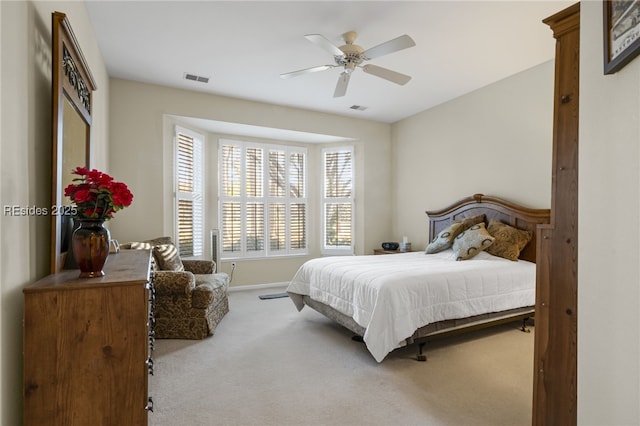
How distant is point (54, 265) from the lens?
1568mm

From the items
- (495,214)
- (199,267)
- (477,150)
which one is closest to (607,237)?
(495,214)

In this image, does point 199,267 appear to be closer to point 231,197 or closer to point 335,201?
point 231,197

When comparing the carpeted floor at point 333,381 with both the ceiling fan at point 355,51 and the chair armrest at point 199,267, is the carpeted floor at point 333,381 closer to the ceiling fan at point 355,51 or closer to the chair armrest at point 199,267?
the chair armrest at point 199,267

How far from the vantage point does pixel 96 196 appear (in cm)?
150

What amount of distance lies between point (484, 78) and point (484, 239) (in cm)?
207

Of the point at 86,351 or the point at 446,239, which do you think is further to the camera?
the point at 446,239

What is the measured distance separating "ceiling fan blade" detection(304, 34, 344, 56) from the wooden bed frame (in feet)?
7.87

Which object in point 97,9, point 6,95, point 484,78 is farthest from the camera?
point 484,78

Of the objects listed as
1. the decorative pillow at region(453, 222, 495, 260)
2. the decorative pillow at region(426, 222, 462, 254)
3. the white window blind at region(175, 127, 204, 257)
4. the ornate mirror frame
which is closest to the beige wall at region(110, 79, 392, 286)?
the white window blind at region(175, 127, 204, 257)

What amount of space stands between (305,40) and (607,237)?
9.79 feet

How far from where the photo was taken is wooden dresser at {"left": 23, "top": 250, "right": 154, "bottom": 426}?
1.27 m

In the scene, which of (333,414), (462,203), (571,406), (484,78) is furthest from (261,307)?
(484,78)

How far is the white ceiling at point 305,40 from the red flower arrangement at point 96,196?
→ 1887mm

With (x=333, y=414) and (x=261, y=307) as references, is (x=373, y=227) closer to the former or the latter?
(x=261, y=307)
